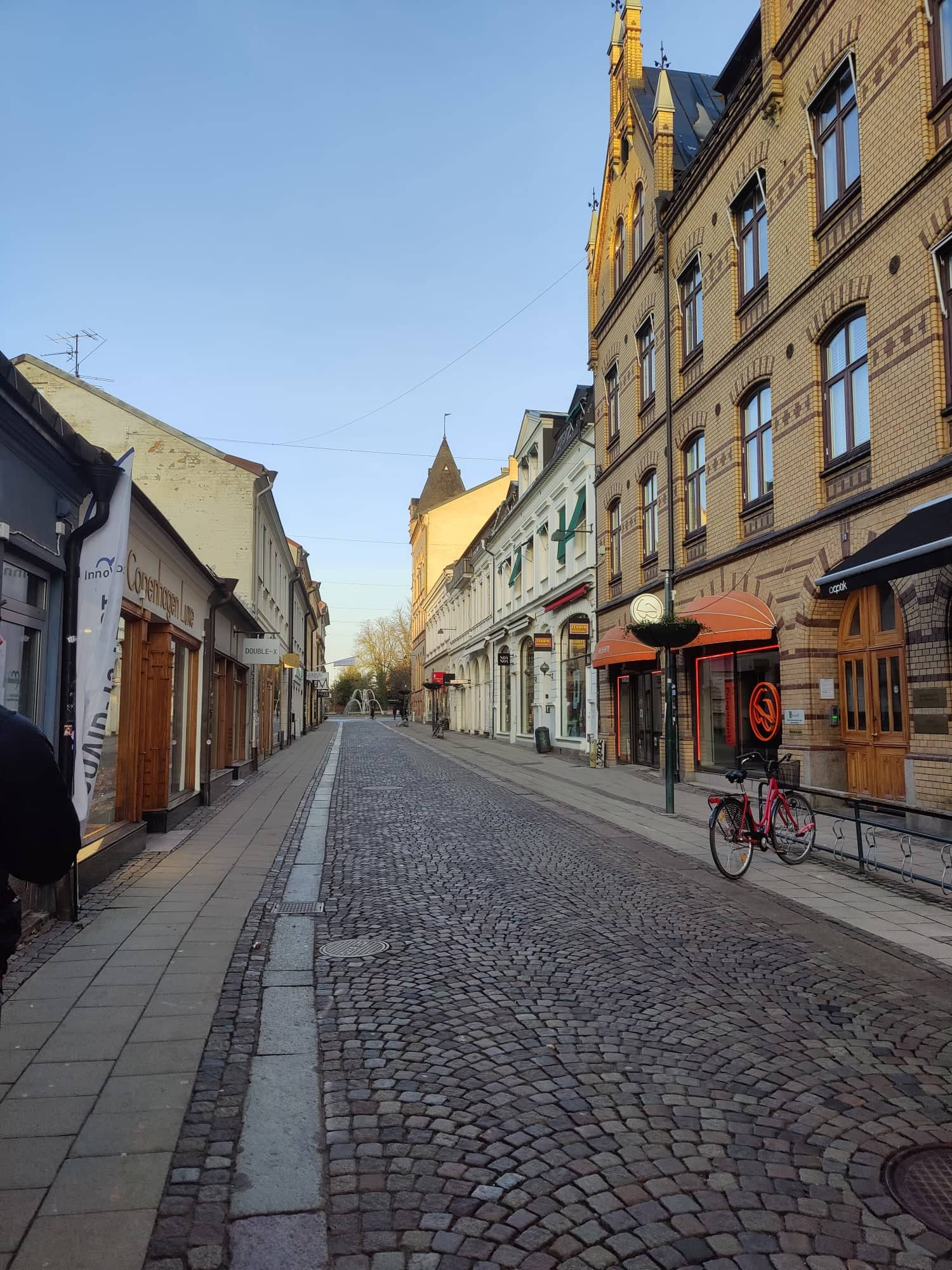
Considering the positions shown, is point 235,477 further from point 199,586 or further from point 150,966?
point 150,966

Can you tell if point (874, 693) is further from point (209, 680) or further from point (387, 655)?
point (387, 655)

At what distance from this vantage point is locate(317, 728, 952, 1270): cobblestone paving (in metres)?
2.69

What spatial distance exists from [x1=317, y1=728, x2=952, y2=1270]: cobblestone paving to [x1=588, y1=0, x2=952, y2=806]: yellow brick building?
17.1 feet

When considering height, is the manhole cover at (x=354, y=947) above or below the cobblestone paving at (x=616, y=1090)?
above

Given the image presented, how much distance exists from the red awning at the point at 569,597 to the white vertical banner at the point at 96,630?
18548 mm

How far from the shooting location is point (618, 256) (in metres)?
23.4

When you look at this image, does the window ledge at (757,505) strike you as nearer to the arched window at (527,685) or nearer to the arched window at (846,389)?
the arched window at (846,389)

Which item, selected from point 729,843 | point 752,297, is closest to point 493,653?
point 752,297

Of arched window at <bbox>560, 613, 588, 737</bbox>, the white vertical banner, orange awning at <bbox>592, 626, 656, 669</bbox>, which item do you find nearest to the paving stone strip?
the white vertical banner

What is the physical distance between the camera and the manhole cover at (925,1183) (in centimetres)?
279

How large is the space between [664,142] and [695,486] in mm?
7933

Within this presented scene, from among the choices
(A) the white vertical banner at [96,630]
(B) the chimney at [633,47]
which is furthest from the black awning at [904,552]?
(B) the chimney at [633,47]

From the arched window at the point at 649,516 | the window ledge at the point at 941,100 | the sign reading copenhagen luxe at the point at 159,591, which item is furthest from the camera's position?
the arched window at the point at 649,516

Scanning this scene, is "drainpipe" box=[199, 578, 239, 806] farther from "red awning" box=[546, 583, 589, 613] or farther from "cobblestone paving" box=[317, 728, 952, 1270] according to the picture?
"red awning" box=[546, 583, 589, 613]
